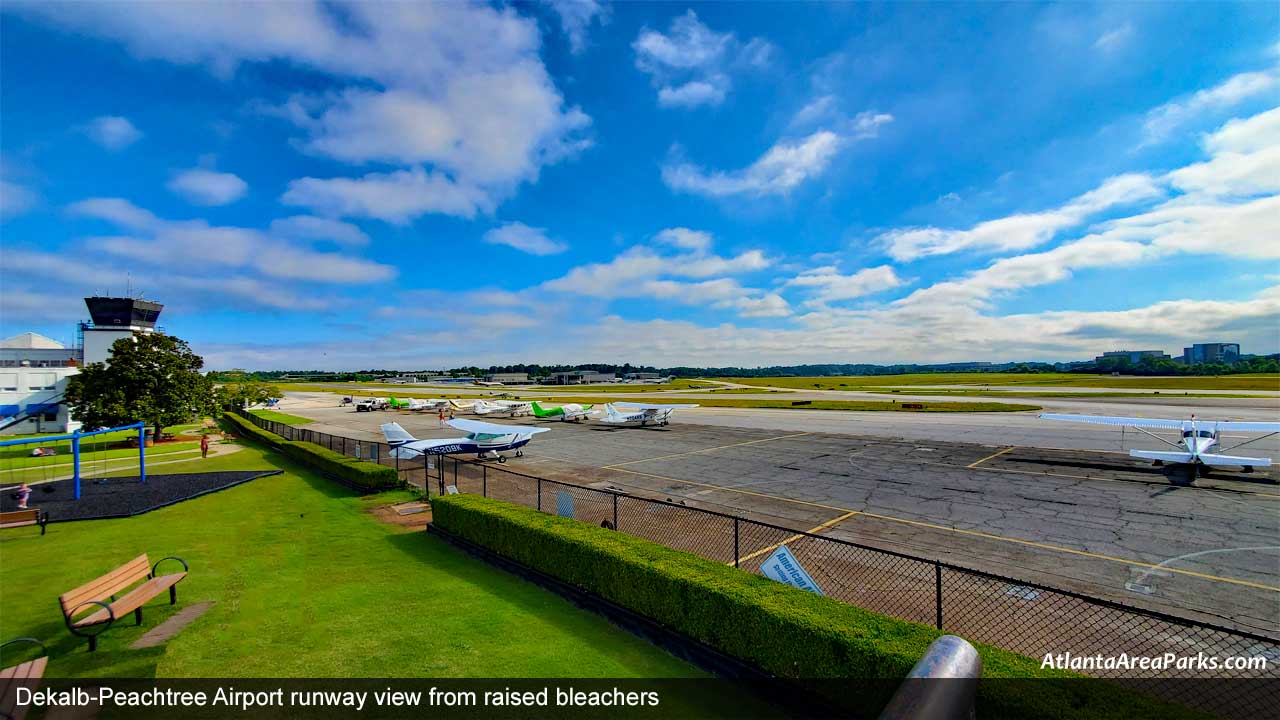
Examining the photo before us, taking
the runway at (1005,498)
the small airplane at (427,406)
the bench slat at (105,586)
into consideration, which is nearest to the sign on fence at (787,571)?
the runway at (1005,498)

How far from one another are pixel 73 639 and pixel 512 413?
158 feet

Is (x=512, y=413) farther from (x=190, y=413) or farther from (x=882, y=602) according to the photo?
(x=882, y=602)

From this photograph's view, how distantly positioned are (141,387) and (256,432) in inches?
299

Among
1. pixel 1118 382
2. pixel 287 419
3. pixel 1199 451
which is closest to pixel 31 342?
pixel 287 419

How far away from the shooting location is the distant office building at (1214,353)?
17550 centimetres

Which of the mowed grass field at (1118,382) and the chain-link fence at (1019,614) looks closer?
the chain-link fence at (1019,614)

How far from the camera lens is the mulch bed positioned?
1646cm

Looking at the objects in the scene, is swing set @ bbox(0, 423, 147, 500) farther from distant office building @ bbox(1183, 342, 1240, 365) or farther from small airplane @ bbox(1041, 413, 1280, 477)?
distant office building @ bbox(1183, 342, 1240, 365)

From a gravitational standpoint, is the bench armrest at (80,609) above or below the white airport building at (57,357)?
below

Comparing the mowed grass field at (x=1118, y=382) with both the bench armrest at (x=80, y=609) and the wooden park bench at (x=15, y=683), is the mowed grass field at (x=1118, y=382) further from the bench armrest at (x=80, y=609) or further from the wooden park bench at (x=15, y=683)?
the wooden park bench at (x=15, y=683)

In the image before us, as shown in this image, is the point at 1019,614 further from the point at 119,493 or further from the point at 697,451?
the point at 119,493

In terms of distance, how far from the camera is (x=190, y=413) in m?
38.8

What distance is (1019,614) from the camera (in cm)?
878

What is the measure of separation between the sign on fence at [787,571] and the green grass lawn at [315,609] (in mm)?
1906
